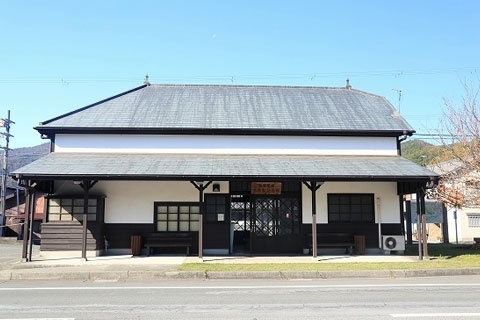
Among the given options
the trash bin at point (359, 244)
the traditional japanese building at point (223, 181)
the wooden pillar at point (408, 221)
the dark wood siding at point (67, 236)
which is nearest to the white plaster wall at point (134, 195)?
the traditional japanese building at point (223, 181)

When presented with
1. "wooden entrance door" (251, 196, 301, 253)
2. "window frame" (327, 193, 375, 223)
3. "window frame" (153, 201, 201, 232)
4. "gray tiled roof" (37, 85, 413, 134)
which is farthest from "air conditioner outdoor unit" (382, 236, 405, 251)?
"window frame" (153, 201, 201, 232)

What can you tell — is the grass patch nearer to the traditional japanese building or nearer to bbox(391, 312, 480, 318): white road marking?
the traditional japanese building

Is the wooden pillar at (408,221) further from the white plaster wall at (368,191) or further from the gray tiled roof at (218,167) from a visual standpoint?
the gray tiled roof at (218,167)

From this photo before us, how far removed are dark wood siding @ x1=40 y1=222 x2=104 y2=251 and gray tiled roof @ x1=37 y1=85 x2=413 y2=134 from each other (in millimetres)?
3805

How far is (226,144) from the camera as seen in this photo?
55.3ft

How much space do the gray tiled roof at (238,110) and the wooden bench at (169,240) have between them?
13.4 ft

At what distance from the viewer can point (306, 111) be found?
1859 cm

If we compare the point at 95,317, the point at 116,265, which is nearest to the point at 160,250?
the point at 116,265

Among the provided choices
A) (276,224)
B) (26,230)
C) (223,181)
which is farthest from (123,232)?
(276,224)

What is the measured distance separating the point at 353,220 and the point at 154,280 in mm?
8657

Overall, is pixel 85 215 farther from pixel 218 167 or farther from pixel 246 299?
pixel 246 299

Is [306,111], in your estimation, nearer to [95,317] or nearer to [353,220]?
[353,220]

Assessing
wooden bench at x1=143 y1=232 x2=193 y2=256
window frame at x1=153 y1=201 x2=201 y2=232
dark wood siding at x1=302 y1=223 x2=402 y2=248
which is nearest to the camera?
wooden bench at x1=143 y1=232 x2=193 y2=256

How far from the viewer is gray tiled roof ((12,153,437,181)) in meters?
13.9
